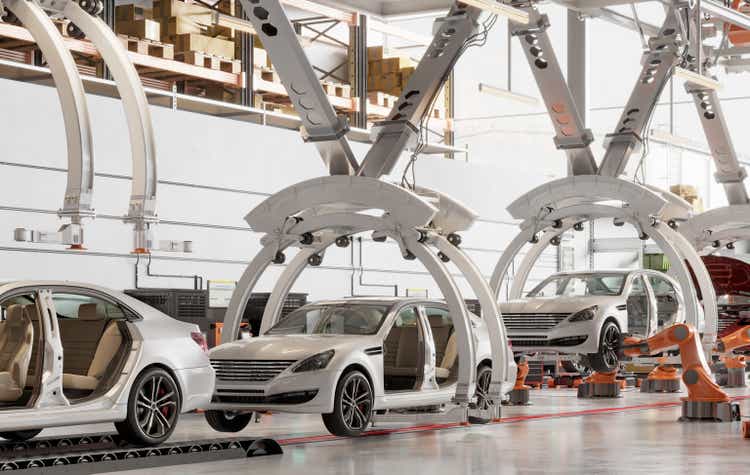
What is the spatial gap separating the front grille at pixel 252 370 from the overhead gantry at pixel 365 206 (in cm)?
154

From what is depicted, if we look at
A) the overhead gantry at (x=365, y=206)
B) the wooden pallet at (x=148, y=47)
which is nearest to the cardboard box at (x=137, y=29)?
the wooden pallet at (x=148, y=47)

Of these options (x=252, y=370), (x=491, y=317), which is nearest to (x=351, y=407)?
(x=252, y=370)

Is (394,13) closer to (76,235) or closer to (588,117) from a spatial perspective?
(76,235)

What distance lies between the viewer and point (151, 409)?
10.7 metres

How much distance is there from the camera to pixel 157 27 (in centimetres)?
1956

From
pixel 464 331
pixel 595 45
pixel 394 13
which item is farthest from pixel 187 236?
pixel 595 45

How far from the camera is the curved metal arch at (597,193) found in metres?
18.0

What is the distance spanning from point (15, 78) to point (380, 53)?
28.1 ft

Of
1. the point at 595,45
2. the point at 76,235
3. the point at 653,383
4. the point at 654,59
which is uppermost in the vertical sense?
the point at 595,45

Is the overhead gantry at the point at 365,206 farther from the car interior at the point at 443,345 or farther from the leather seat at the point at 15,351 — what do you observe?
the leather seat at the point at 15,351

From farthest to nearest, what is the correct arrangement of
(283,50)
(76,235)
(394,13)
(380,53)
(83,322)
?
(380,53), (394,13), (283,50), (83,322), (76,235)

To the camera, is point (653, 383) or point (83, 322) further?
point (653, 383)

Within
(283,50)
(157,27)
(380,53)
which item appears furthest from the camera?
(380,53)

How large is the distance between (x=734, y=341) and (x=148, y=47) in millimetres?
9786
